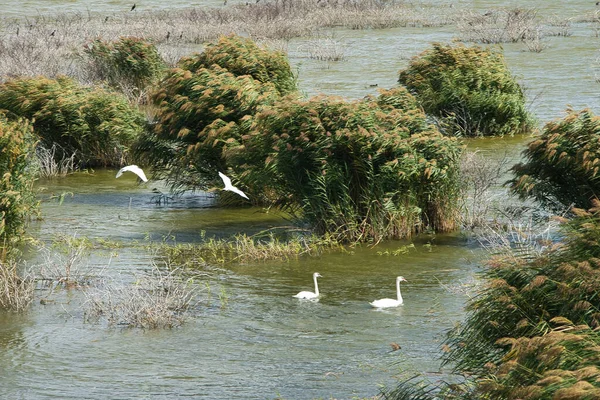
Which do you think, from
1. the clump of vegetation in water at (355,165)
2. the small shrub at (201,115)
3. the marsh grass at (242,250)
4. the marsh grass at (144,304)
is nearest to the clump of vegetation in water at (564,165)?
the clump of vegetation in water at (355,165)

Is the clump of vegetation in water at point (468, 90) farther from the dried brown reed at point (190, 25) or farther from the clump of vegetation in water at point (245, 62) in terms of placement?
the dried brown reed at point (190, 25)

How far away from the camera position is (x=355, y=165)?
655 inches

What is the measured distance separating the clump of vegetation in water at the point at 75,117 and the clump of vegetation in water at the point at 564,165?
935 cm

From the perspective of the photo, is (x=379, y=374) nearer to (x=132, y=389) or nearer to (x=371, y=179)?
(x=132, y=389)

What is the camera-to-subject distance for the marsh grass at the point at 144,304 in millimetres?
12641

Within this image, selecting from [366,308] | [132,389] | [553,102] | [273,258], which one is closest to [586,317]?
[132,389]

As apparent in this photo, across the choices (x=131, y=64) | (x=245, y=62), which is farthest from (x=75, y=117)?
(x=131, y=64)

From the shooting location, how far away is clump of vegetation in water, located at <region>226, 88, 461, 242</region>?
Answer: 16422 millimetres

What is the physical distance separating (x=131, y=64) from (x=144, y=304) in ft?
59.8

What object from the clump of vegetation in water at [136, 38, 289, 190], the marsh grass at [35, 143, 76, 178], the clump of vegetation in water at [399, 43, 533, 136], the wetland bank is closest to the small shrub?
the clump of vegetation in water at [136, 38, 289, 190]

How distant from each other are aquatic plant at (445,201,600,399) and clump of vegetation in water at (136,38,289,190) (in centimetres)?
1026

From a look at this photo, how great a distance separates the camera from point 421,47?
140ft

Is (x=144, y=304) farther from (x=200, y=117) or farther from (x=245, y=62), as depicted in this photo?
(x=245, y=62)

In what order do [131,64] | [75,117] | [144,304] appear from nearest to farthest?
[144,304] < [75,117] < [131,64]
